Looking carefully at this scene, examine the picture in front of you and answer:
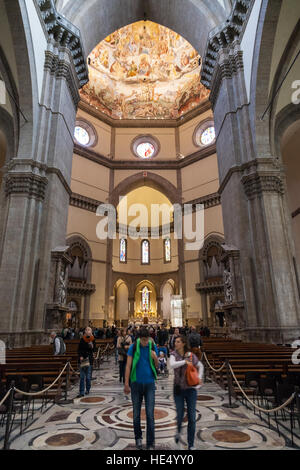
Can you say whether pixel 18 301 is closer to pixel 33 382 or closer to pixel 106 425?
pixel 33 382

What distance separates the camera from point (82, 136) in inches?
1131

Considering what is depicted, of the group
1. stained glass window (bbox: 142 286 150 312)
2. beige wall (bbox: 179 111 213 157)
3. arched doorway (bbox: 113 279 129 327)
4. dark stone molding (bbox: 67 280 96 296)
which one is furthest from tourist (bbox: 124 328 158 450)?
stained glass window (bbox: 142 286 150 312)

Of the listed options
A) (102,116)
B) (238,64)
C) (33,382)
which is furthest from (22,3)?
(102,116)

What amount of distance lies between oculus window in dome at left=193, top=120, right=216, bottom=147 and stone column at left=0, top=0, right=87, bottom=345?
16136 mm

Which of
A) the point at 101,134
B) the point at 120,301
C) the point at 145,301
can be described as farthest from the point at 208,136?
the point at 120,301

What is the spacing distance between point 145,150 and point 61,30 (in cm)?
1827

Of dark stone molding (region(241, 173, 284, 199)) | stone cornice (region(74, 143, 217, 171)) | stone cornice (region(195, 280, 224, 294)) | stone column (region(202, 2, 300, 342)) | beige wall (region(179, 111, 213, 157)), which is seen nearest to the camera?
stone column (region(202, 2, 300, 342))

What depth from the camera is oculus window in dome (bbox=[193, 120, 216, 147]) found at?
28.5m

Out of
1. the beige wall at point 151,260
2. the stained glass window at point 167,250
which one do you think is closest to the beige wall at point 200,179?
the beige wall at point 151,260

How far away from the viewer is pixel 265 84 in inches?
475

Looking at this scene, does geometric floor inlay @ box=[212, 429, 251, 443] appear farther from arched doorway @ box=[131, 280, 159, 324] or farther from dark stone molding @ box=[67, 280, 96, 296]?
arched doorway @ box=[131, 280, 159, 324]

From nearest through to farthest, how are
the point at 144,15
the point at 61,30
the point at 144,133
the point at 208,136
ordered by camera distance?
the point at 61,30
the point at 144,15
the point at 208,136
the point at 144,133

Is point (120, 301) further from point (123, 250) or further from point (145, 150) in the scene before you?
point (145, 150)
